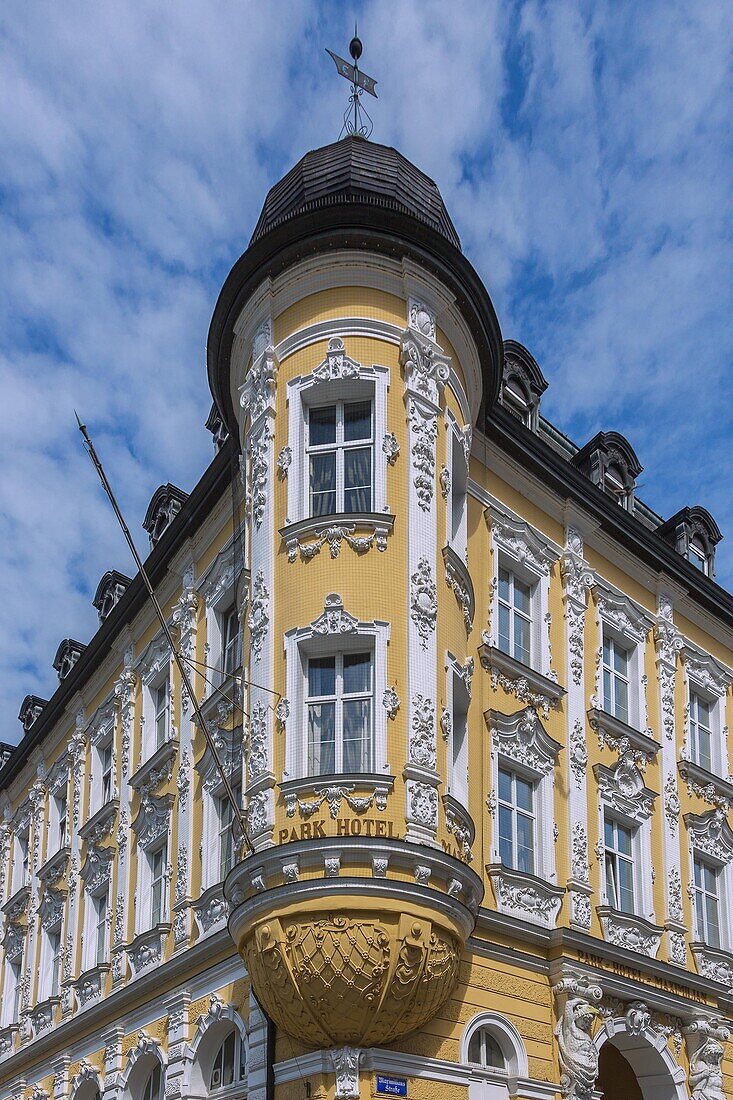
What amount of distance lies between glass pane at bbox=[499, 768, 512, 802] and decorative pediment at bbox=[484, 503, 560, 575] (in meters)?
4.31

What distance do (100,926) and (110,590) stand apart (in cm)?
1035

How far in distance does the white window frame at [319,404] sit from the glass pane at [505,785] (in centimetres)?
578

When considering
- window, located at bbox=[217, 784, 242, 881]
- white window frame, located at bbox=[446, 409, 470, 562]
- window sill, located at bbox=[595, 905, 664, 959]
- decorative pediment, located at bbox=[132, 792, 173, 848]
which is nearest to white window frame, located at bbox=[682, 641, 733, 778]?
window sill, located at bbox=[595, 905, 664, 959]

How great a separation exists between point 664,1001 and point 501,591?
26.8 ft

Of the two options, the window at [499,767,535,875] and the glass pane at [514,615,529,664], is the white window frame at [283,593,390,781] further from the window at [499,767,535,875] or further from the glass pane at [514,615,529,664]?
the glass pane at [514,615,529,664]

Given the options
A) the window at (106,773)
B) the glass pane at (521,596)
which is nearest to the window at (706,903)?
the glass pane at (521,596)

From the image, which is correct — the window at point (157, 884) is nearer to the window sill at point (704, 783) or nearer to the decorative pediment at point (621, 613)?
the decorative pediment at point (621, 613)

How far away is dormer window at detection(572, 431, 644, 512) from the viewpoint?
31.3 m

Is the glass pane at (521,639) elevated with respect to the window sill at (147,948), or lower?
elevated

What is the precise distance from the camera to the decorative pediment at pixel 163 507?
33625 mm

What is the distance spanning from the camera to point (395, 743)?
20297 mm

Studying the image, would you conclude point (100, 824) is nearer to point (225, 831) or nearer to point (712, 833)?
point (225, 831)

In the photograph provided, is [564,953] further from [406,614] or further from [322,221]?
[322,221]

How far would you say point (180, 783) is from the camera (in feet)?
89.6
